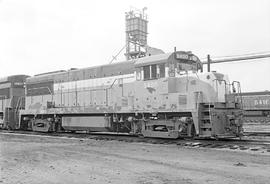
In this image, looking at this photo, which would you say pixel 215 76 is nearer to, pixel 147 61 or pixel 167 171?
pixel 147 61

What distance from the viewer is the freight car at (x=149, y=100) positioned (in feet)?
39.0

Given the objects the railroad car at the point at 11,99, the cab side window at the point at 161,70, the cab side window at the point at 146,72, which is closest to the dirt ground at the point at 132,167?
the cab side window at the point at 161,70

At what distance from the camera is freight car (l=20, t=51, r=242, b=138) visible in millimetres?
11883

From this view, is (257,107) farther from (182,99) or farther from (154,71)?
(182,99)

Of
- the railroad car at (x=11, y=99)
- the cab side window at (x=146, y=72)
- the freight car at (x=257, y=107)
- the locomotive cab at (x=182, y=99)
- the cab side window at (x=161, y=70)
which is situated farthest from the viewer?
the freight car at (x=257, y=107)

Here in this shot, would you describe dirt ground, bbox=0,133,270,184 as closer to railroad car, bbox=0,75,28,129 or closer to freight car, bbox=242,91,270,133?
railroad car, bbox=0,75,28,129

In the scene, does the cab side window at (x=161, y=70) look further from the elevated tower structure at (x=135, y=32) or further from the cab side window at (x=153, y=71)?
the elevated tower structure at (x=135, y=32)

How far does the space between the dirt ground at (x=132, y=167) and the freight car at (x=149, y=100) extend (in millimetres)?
3142

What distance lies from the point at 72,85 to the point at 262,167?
11.9 m

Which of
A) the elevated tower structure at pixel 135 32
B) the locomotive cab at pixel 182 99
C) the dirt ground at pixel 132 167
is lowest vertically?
the dirt ground at pixel 132 167

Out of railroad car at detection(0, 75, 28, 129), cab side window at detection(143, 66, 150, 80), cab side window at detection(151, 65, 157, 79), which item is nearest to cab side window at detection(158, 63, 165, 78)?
cab side window at detection(151, 65, 157, 79)

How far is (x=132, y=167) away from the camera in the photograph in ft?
22.2

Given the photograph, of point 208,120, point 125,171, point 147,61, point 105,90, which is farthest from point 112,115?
point 125,171

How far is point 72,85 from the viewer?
16797 mm
